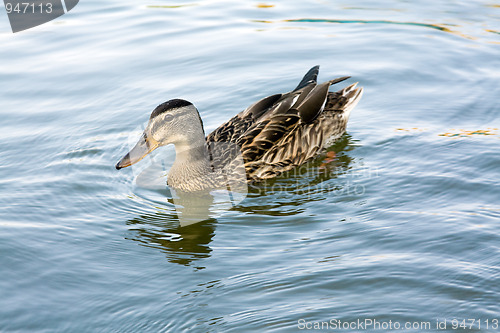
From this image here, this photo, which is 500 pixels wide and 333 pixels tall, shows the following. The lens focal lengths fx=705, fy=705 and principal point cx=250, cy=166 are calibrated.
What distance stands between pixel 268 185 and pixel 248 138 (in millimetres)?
594

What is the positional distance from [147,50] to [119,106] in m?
2.12

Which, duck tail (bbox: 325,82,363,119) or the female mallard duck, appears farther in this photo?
duck tail (bbox: 325,82,363,119)

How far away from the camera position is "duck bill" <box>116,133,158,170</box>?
24.0ft

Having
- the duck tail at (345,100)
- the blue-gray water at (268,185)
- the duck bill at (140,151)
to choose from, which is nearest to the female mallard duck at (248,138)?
the duck bill at (140,151)

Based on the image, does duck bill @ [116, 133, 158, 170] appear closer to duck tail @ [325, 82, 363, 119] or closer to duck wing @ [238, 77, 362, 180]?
duck wing @ [238, 77, 362, 180]

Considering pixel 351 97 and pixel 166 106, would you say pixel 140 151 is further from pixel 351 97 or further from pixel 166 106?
pixel 351 97

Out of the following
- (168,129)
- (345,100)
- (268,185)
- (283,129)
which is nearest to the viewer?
(168,129)

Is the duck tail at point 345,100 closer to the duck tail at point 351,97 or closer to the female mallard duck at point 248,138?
the duck tail at point 351,97

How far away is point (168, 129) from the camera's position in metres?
7.56

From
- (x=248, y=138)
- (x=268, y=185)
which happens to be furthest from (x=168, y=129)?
(x=268, y=185)

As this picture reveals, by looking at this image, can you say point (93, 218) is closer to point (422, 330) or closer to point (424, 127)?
point (422, 330)

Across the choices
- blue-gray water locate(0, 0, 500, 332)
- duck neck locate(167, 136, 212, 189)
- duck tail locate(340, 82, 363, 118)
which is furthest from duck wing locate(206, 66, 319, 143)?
blue-gray water locate(0, 0, 500, 332)

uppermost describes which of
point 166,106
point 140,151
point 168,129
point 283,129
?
point 166,106

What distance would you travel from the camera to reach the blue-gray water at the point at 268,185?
5.48 meters
